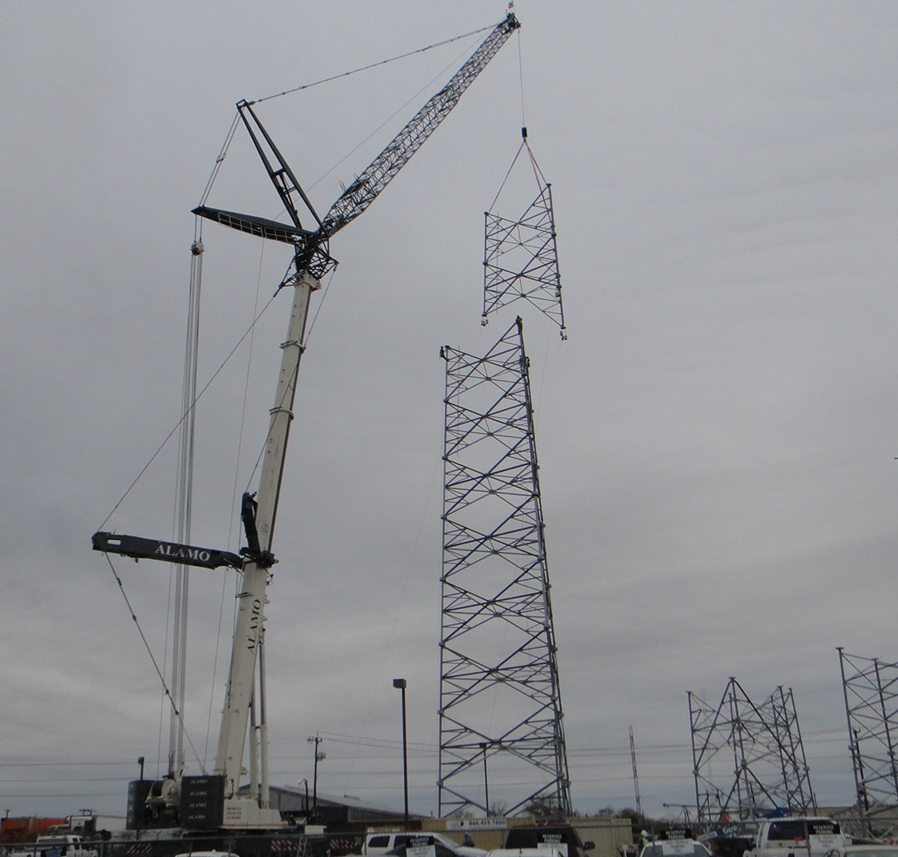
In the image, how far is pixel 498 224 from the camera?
1714 inches

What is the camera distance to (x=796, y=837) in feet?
66.7

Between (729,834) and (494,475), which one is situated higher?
(494,475)

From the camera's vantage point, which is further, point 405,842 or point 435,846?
point 405,842

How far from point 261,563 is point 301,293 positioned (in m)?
10.8

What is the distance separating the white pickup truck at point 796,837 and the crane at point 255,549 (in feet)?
42.7

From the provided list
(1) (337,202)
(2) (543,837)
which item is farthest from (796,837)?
(1) (337,202)

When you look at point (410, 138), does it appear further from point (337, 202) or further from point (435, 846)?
point (435, 846)

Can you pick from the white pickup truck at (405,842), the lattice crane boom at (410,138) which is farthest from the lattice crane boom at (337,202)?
the white pickup truck at (405,842)

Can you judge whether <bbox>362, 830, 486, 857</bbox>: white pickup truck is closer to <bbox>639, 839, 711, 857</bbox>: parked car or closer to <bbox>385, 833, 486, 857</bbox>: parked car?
<bbox>385, 833, 486, 857</bbox>: parked car

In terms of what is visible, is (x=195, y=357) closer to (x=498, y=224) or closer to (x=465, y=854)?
(x=498, y=224)

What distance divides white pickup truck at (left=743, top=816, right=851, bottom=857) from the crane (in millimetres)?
13030

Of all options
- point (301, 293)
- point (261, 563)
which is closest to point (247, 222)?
point (301, 293)

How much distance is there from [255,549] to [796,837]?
16.4 m

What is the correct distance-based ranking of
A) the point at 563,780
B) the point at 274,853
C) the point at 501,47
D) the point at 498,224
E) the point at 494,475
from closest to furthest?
the point at 274,853
the point at 563,780
the point at 494,475
the point at 498,224
the point at 501,47
